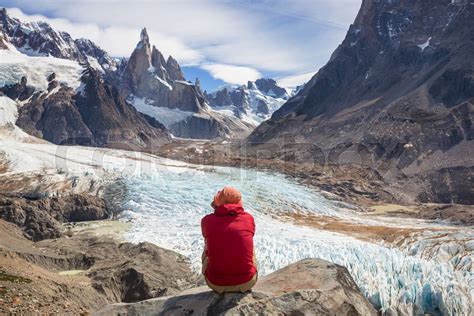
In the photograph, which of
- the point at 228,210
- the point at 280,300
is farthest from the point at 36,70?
the point at 280,300

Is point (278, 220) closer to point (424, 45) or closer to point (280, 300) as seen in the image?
point (280, 300)

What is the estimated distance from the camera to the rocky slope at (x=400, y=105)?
2980 inches

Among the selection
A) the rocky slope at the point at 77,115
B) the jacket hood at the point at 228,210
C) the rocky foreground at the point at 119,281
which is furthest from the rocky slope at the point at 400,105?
the rocky slope at the point at 77,115

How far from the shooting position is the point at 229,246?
7094mm

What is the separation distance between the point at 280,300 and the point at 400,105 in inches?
4262

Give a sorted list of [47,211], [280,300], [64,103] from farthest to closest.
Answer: [64,103] → [47,211] → [280,300]

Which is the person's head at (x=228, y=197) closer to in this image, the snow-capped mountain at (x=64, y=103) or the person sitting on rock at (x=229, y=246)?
the person sitting on rock at (x=229, y=246)

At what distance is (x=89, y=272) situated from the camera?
48.1 ft

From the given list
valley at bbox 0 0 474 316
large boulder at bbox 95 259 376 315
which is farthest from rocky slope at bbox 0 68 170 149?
large boulder at bbox 95 259 376 315

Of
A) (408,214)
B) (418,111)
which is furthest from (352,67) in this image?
(408,214)

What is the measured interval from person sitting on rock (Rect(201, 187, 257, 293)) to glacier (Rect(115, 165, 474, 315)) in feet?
19.4

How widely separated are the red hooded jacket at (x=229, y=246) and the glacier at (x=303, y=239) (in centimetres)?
596

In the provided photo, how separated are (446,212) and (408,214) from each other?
131 inches

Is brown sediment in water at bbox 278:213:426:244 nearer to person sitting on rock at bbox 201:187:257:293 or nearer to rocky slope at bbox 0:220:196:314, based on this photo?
rocky slope at bbox 0:220:196:314
